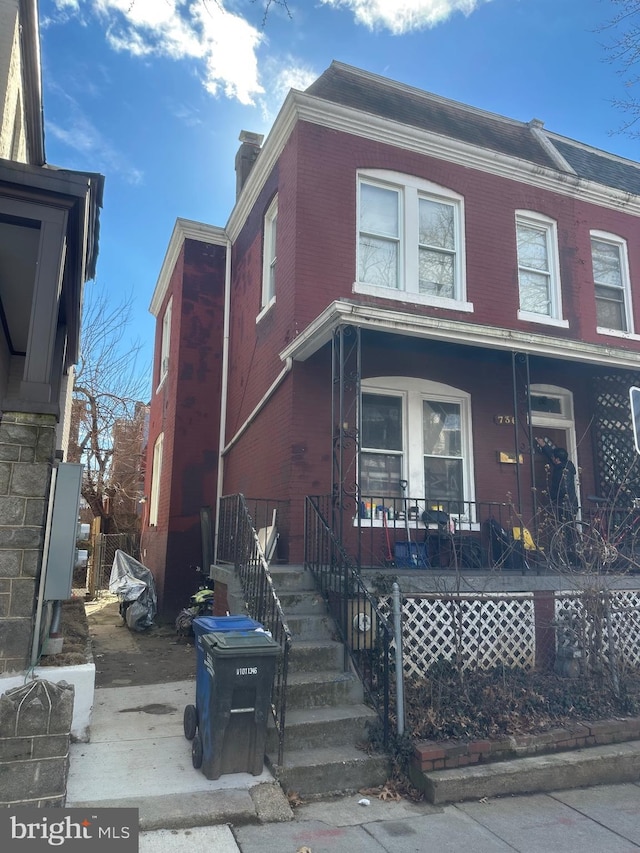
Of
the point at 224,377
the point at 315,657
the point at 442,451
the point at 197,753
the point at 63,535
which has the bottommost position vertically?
the point at 197,753

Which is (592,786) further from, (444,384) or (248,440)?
(248,440)

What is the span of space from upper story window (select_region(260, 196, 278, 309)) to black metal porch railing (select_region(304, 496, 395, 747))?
14.8 feet

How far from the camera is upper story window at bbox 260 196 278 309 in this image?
9498 mm

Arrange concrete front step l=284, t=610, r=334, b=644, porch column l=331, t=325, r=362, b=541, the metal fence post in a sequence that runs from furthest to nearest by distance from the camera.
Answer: porch column l=331, t=325, r=362, b=541 → concrete front step l=284, t=610, r=334, b=644 → the metal fence post

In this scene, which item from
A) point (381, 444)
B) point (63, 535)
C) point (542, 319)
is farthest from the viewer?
point (542, 319)

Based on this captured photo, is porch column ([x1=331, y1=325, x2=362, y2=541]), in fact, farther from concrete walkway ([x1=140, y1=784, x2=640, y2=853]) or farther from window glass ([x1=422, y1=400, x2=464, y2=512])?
concrete walkway ([x1=140, y1=784, x2=640, y2=853])

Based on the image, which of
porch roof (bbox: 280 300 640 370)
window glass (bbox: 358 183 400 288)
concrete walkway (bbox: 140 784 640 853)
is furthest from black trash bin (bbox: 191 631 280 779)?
window glass (bbox: 358 183 400 288)

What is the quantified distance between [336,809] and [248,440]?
617cm

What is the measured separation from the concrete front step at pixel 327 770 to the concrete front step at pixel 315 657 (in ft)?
2.69

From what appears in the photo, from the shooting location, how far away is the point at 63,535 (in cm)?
457

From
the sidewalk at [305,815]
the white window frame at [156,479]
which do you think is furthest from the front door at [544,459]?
the white window frame at [156,479]

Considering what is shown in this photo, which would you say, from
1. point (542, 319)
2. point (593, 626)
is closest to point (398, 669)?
point (593, 626)

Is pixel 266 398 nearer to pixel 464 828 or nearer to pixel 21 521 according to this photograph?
pixel 21 521

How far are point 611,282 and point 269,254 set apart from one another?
588 cm
